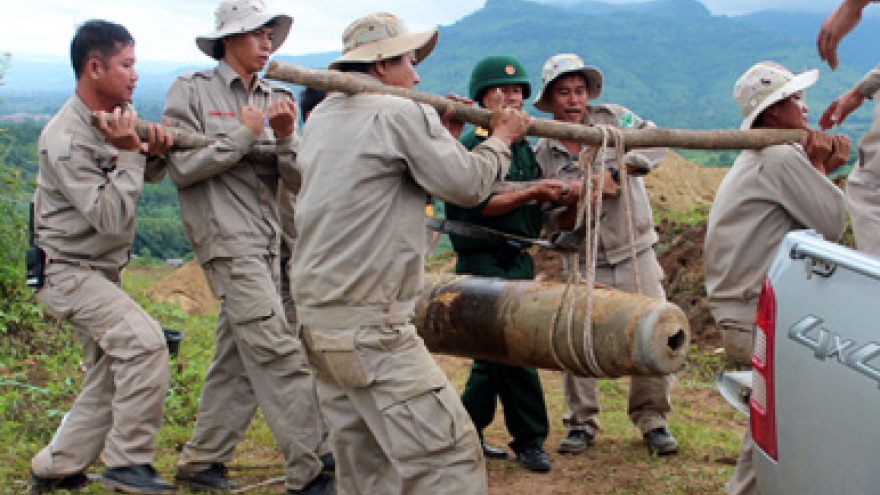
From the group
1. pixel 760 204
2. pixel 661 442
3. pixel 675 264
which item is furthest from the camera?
pixel 675 264

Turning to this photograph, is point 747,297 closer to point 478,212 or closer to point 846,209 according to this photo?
point 846,209

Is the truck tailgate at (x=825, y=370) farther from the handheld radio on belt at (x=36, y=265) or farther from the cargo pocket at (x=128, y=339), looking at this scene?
the handheld radio on belt at (x=36, y=265)

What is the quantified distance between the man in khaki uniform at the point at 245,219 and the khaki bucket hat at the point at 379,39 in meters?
0.93

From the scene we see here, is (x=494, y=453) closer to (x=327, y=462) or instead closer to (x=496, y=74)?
(x=327, y=462)

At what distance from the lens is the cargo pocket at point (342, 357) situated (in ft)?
13.3

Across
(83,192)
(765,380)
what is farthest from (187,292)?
(765,380)

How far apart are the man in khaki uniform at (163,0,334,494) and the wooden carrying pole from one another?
3.62 feet

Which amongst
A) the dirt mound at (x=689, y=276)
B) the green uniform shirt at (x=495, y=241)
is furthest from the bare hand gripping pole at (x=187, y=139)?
the dirt mound at (x=689, y=276)

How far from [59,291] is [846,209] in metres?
3.48

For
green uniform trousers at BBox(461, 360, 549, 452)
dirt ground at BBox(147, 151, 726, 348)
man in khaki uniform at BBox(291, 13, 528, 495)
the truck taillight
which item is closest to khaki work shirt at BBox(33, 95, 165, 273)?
man in khaki uniform at BBox(291, 13, 528, 495)

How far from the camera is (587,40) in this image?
240ft

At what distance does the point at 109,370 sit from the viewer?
5.29 metres

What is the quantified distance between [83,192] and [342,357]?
158 cm

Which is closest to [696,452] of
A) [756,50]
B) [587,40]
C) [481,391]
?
[481,391]
